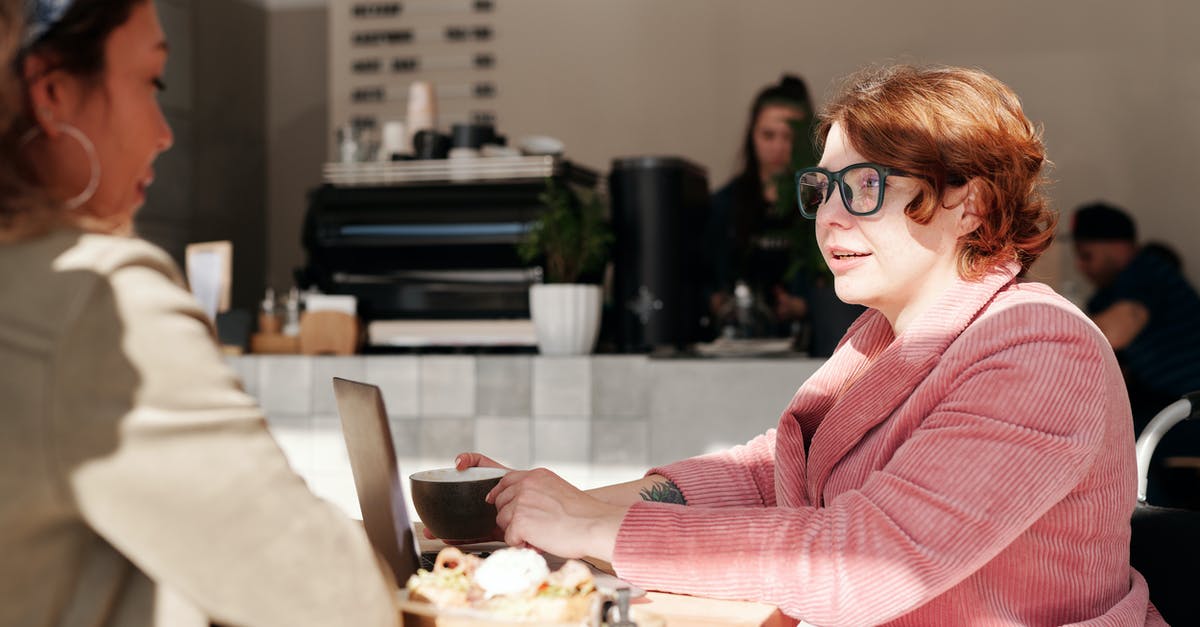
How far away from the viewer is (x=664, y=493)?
1544mm

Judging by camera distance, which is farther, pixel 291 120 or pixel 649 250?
pixel 291 120

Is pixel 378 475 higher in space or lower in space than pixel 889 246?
lower

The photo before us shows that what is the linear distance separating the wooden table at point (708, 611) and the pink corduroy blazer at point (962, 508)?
0.02 m

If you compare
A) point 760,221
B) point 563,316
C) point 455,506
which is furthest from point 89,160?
point 760,221

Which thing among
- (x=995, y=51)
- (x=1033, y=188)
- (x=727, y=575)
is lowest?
(x=727, y=575)

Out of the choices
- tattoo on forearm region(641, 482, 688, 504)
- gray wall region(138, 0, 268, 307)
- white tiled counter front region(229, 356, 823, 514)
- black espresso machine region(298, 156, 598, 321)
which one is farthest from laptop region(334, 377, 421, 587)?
gray wall region(138, 0, 268, 307)

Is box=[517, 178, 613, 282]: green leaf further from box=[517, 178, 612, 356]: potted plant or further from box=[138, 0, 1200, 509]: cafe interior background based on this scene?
box=[138, 0, 1200, 509]: cafe interior background

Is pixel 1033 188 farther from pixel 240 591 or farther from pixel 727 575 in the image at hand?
pixel 240 591

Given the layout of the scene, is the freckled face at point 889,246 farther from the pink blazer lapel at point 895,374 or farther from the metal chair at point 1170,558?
the metal chair at point 1170,558

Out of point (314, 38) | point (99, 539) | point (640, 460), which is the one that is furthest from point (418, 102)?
point (99, 539)

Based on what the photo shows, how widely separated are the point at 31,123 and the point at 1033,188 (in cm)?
112

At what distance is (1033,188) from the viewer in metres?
1.40

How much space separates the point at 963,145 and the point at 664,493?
600mm

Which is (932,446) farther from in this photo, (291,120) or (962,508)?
(291,120)
